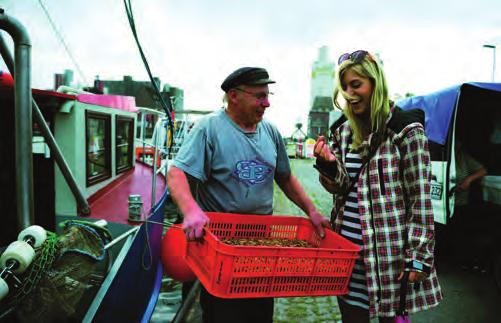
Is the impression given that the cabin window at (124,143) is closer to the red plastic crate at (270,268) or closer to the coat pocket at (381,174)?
the red plastic crate at (270,268)

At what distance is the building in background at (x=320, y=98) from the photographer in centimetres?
5431

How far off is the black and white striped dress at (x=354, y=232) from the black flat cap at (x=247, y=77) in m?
0.73

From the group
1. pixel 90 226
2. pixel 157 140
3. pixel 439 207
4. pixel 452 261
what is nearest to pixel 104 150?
pixel 157 140

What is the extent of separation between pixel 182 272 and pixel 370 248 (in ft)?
8.99

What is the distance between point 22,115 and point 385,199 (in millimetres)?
2286

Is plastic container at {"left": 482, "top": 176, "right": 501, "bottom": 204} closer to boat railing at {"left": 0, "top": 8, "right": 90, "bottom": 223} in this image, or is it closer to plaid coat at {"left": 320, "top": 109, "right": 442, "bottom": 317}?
plaid coat at {"left": 320, "top": 109, "right": 442, "bottom": 317}

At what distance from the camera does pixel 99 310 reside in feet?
8.22

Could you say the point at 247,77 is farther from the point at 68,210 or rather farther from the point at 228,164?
the point at 68,210

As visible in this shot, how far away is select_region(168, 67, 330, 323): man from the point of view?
90.0 inches

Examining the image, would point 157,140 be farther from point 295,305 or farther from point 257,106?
point 295,305

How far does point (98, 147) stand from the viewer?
487cm

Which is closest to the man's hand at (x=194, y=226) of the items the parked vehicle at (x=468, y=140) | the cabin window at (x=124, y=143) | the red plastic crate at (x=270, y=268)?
the red plastic crate at (x=270, y=268)

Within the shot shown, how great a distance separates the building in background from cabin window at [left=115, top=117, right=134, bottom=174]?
45.0 metres

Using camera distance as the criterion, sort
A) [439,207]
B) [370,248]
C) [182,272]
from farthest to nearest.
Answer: [439,207] < [182,272] < [370,248]
